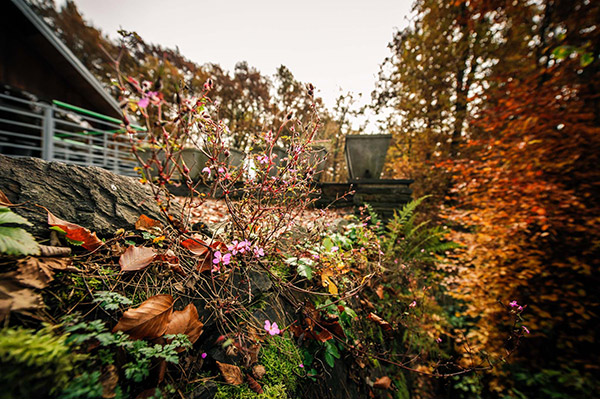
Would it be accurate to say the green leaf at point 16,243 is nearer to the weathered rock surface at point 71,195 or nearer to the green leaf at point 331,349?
the weathered rock surface at point 71,195

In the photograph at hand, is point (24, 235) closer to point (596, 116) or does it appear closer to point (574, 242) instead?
point (574, 242)

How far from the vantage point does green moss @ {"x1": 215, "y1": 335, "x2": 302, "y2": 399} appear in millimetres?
963

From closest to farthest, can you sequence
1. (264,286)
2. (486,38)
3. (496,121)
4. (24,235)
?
1. (24,235)
2. (264,286)
3. (496,121)
4. (486,38)

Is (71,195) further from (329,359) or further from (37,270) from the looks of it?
(329,359)

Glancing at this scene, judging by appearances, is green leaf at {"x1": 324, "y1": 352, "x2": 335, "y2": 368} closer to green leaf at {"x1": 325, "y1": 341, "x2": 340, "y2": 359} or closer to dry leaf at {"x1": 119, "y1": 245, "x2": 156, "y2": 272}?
green leaf at {"x1": 325, "y1": 341, "x2": 340, "y2": 359}

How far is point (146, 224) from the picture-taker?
4.28 feet

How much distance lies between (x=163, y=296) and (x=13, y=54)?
9.10m

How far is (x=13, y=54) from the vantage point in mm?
5391

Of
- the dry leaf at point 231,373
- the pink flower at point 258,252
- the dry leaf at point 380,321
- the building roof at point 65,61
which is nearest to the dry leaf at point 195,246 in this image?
the pink flower at point 258,252

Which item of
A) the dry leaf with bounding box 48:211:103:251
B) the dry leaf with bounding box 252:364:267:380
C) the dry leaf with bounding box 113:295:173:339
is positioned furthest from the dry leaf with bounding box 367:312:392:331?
the dry leaf with bounding box 48:211:103:251

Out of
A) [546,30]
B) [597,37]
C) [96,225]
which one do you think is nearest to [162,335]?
[96,225]

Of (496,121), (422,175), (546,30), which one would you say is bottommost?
(422,175)

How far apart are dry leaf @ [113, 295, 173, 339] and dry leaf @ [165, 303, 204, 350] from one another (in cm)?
2

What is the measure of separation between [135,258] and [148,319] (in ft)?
1.15
